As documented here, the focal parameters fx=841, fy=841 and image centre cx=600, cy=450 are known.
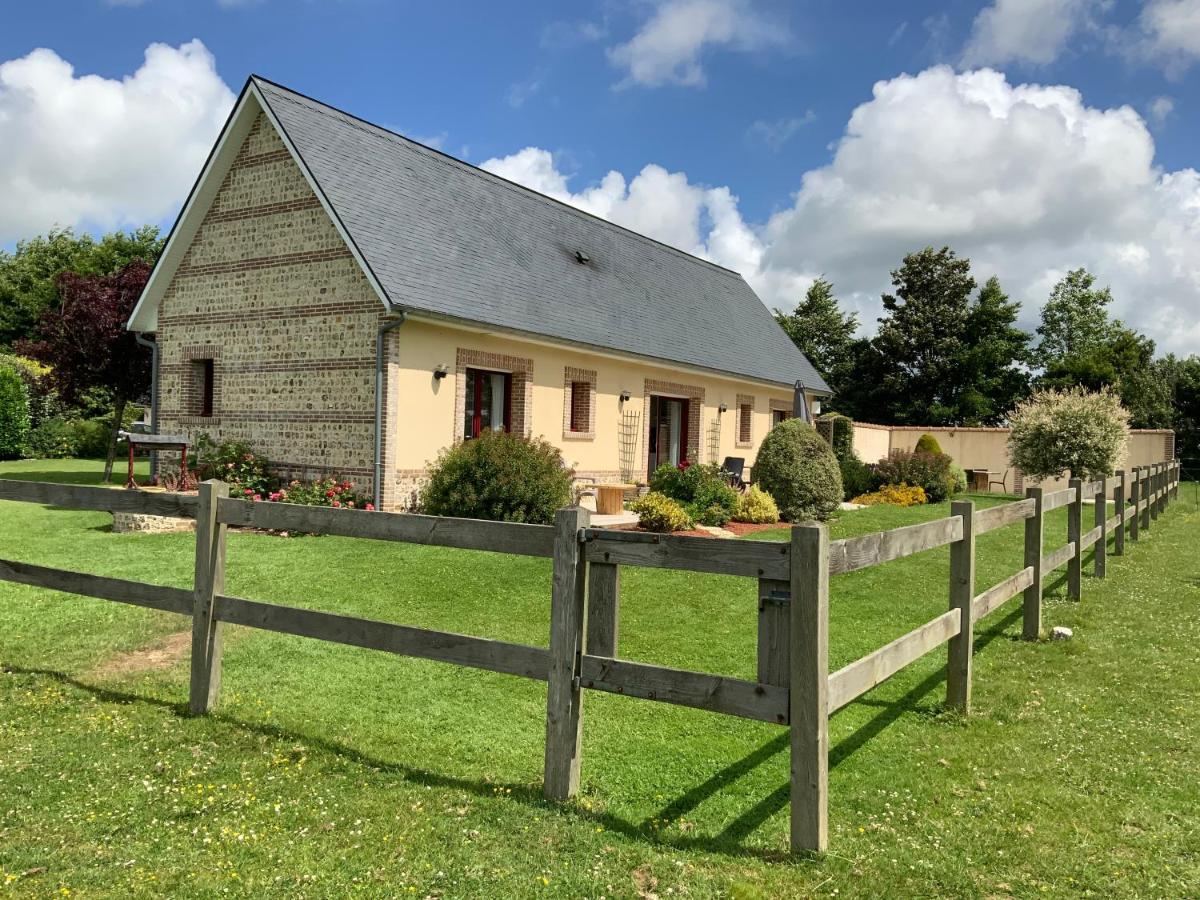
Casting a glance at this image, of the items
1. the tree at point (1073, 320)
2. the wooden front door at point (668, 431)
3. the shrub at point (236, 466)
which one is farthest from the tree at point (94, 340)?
the tree at point (1073, 320)

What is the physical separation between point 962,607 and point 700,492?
10556mm

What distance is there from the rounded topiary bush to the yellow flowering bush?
5899 mm

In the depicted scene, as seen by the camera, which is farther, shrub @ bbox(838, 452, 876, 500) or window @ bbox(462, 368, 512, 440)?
shrub @ bbox(838, 452, 876, 500)

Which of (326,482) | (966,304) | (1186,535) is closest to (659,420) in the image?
(326,482)

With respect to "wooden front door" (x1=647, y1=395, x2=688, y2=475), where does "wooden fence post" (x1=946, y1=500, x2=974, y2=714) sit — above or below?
below

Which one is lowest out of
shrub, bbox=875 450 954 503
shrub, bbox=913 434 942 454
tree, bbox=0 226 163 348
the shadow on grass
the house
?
the shadow on grass

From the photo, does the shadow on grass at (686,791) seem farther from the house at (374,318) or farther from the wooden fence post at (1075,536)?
the house at (374,318)

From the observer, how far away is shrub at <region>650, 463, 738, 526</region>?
587 inches

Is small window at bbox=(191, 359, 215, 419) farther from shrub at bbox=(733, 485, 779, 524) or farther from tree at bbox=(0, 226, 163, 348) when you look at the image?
tree at bbox=(0, 226, 163, 348)

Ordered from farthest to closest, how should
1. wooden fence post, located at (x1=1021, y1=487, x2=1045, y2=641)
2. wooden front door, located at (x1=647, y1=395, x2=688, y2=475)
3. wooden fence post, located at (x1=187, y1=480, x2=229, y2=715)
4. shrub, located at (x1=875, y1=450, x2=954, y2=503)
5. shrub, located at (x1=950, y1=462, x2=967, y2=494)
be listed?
shrub, located at (x1=950, y1=462, x2=967, y2=494) → shrub, located at (x1=875, y1=450, x2=954, y2=503) → wooden front door, located at (x1=647, y1=395, x2=688, y2=475) → wooden fence post, located at (x1=1021, y1=487, x2=1045, y2=641) → wooden fence post, located at (x1=187, y1=480, x2=229, y2=715)

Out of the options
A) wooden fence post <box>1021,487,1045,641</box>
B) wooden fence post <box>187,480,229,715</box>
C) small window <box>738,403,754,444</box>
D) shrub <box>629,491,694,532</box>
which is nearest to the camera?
wooden fence post <box>187,480,229,715</box>

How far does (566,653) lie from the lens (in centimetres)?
359

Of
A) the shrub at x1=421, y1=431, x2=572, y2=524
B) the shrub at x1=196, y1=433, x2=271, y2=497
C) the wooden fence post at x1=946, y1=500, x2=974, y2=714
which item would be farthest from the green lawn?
the shrub at x1=196, y1=433, x2=271, y2=497

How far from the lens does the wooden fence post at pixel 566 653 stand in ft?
11.8
